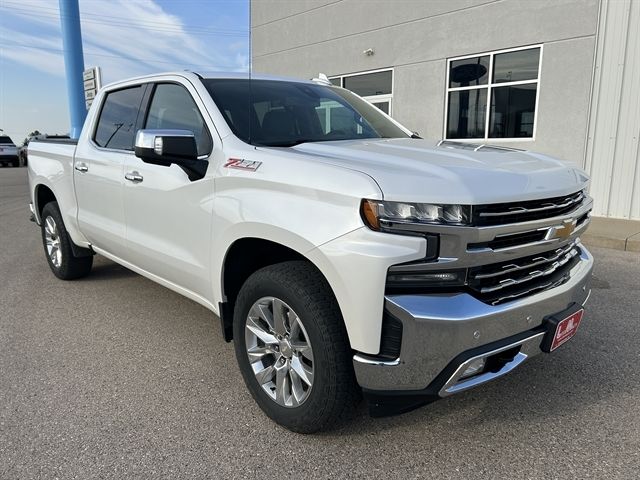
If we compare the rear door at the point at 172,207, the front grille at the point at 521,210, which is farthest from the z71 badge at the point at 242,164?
the front grille at the point at 521,210

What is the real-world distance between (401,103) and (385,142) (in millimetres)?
9028

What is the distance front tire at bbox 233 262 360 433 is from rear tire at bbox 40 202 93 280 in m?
3.15

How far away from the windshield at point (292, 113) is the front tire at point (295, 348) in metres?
0.91

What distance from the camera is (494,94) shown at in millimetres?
10227

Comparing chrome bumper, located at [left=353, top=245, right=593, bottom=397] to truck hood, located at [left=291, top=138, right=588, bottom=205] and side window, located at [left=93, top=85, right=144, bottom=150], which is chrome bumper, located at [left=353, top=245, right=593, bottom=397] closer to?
truck hood, located at [left=291, top=138, right=588, bottom=205]

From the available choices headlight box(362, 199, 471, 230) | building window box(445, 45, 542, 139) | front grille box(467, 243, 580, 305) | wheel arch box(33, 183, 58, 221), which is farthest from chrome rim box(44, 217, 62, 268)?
building window box(445, 45, 542, 139)

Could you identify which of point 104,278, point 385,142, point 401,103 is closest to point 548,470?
point 385,142

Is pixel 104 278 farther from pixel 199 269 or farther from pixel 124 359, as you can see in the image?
pixel 199 269

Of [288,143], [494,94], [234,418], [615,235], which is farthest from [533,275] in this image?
[494,94]

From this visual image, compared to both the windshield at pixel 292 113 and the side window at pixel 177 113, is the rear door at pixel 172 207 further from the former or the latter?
the windshield at pixel 292 113

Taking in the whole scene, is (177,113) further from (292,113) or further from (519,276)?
(519,276)

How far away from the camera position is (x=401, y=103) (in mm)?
11812

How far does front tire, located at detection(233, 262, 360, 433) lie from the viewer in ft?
7.59

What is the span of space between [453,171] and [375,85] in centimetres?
1080
